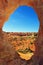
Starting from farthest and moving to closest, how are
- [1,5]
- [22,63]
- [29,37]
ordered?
1. [29,37]
2. [22,63]
3. [1,5]

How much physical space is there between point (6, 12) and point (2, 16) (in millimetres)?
220

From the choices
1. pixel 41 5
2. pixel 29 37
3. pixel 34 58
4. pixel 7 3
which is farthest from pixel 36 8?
pixel 29 37

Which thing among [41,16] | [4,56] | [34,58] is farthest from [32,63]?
[41,16]

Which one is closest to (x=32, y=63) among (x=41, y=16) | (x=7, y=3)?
(x=41, y=16)

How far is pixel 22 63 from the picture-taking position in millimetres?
11578

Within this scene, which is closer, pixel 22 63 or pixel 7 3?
pixel 7 3

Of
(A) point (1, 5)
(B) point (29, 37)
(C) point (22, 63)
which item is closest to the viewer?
(A) point (1, 5)

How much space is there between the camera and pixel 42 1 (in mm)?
11086

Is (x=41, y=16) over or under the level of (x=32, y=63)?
over

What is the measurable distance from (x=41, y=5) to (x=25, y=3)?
63 cm

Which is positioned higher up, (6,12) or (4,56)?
(6,12)

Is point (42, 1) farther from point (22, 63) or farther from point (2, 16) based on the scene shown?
point (22, 63)

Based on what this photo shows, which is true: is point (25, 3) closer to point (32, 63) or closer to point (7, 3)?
point (7, 3)

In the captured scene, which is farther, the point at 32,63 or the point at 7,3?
the point at 32,63
